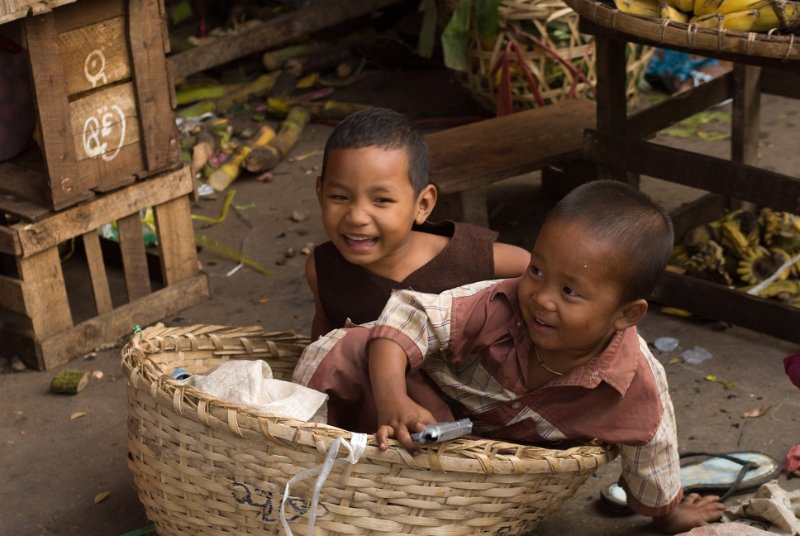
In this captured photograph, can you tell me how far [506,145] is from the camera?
4258 mm

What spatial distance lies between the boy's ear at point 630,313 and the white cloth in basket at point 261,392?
67 centimetres

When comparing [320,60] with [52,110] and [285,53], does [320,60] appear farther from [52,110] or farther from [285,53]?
[52,110]

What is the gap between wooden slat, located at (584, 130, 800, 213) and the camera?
3.46m

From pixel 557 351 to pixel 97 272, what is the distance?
6.24 ft

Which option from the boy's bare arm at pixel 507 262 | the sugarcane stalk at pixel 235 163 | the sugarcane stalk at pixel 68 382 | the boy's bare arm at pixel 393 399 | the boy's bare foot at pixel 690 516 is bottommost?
the boy's bare foot at pixel 690 516

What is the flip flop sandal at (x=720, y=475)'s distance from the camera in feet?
9.44

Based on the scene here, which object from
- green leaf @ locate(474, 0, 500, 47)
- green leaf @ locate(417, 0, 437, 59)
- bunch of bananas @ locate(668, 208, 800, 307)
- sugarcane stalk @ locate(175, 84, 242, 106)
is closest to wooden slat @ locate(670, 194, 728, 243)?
bunch of bananas @ locate(668, 208, 800, 307)

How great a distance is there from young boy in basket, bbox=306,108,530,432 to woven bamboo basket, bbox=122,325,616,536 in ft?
0.93

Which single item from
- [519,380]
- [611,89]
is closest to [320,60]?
[611,89]

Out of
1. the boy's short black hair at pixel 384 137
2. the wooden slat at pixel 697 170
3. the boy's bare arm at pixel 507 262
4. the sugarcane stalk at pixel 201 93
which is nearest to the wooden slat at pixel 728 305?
the wooden slat at pixel 697 170

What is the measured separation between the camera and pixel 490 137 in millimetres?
4355

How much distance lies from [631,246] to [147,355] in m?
1.19

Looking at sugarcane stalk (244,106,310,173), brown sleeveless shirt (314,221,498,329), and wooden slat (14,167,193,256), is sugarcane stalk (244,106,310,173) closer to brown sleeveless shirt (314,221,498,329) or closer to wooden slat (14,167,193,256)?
wooden slat (14,167,193,256)

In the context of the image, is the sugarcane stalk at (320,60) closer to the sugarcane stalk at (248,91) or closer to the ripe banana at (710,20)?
the sugarcane stalk at (248,91)
